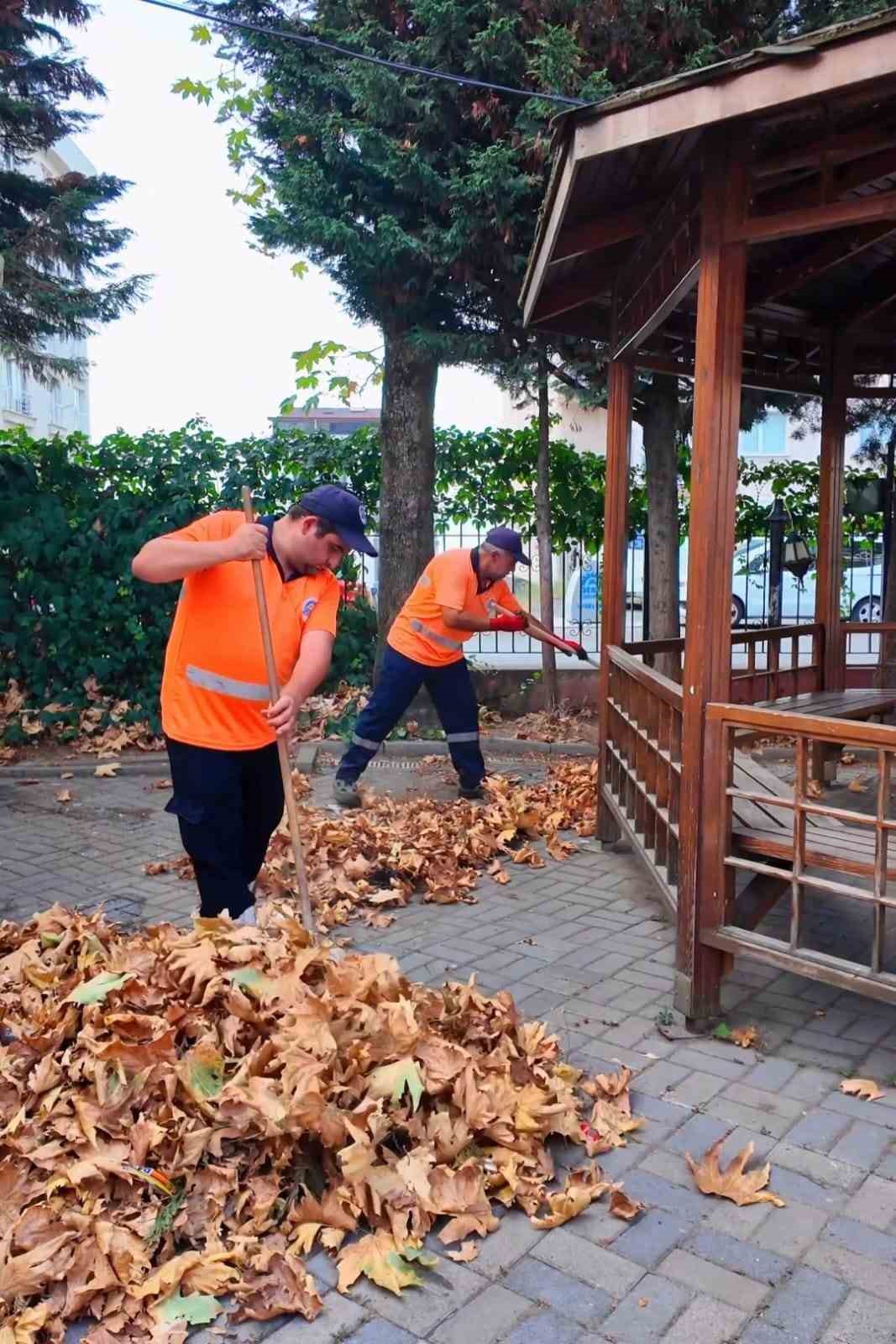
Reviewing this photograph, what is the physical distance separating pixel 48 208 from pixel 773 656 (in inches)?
378

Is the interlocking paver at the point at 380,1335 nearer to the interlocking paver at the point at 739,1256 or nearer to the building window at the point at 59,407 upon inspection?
the interlocking paver at the point at 739,1256

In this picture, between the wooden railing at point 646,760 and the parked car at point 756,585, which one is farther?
the parked car at point 756,585

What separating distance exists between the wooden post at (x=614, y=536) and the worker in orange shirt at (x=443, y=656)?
1.03 meters

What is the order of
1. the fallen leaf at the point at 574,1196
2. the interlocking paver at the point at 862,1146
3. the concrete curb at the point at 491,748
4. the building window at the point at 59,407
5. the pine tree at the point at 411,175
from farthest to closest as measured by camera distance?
the building window at the point at 59,407
the concrete curb at the point at 491,748
the pine tree at the point at 411,175
the interlocking paver at the point at 862,1146
the fallen leaf at the point at 574,1196

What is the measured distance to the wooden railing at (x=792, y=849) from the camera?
140 inches

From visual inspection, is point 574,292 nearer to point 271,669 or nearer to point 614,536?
point 614,536

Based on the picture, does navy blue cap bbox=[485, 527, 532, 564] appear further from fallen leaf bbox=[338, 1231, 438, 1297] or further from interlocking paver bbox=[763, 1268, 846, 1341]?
interlocking paver bbox=[763, 1268, 846, 1341]

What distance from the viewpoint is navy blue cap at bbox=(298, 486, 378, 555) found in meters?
3.94

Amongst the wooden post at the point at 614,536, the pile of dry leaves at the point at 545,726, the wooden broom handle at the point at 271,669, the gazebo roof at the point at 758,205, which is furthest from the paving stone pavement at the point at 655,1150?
the pile of dry leaves at the point at 545,726

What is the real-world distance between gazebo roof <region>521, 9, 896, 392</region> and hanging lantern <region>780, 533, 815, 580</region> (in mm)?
2959

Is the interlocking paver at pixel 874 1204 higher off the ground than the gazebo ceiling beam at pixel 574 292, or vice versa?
the gazebo ceiling beam at pixel 574 292

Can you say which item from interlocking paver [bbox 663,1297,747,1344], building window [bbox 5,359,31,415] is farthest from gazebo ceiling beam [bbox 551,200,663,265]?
building window [bbox 5,359,31,415]

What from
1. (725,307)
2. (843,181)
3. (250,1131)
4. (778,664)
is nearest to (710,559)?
(725,307)

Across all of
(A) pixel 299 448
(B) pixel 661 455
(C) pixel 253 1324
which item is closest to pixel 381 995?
(C) pixel 253 1324
